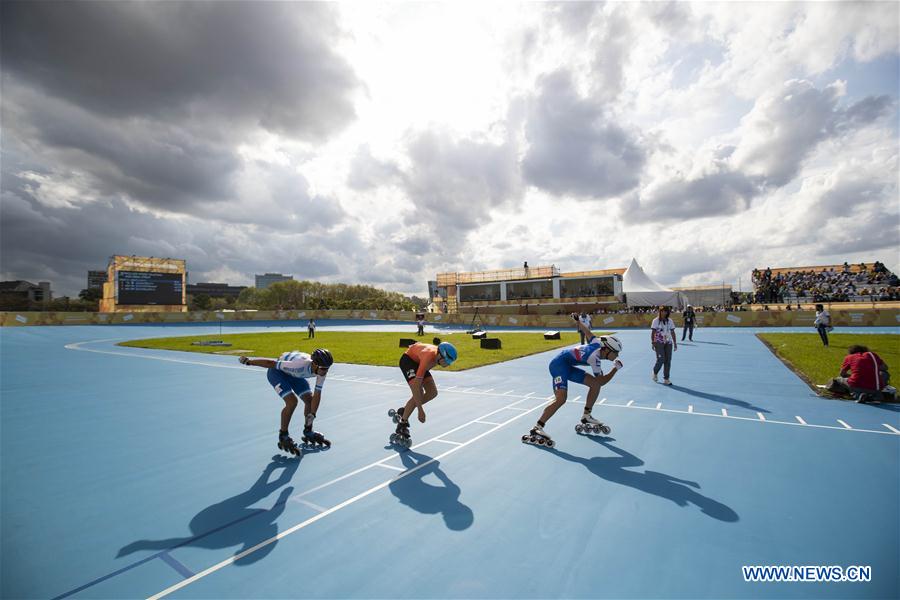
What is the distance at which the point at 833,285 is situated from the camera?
47844mm

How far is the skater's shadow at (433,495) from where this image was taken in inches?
172

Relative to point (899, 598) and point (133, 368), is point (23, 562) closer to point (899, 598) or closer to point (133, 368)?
point (899, 598)

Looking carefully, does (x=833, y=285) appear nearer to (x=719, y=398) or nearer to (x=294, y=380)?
(x=719, y=398)

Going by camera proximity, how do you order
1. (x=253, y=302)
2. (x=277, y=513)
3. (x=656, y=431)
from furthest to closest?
(x=253, y=302) < (x=656, y=431) < (x=277, y=513)

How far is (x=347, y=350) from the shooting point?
72.1ft

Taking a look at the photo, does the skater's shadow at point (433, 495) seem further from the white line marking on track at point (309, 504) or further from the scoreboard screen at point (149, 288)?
the scoreboard screen at point (149, 288)

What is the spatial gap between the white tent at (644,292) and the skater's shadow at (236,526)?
1710 inches

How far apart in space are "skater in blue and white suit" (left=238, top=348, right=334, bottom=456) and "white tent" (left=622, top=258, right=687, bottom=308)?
41.9 meters

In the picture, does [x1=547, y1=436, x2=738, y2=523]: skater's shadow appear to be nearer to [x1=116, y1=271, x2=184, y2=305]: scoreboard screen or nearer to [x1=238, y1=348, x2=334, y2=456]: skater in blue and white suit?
[x1=238, y1=348, x2=334, y2=456]: skater in blue and white suit

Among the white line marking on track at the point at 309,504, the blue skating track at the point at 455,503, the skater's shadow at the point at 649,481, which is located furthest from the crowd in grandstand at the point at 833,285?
the white line marking on track at the point at 309,504

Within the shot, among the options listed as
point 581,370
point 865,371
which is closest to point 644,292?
point 865,371

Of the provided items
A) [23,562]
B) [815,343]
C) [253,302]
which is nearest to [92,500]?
[23,562]

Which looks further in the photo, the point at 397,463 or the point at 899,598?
the point at 397,463

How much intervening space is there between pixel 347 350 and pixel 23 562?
722 inches
